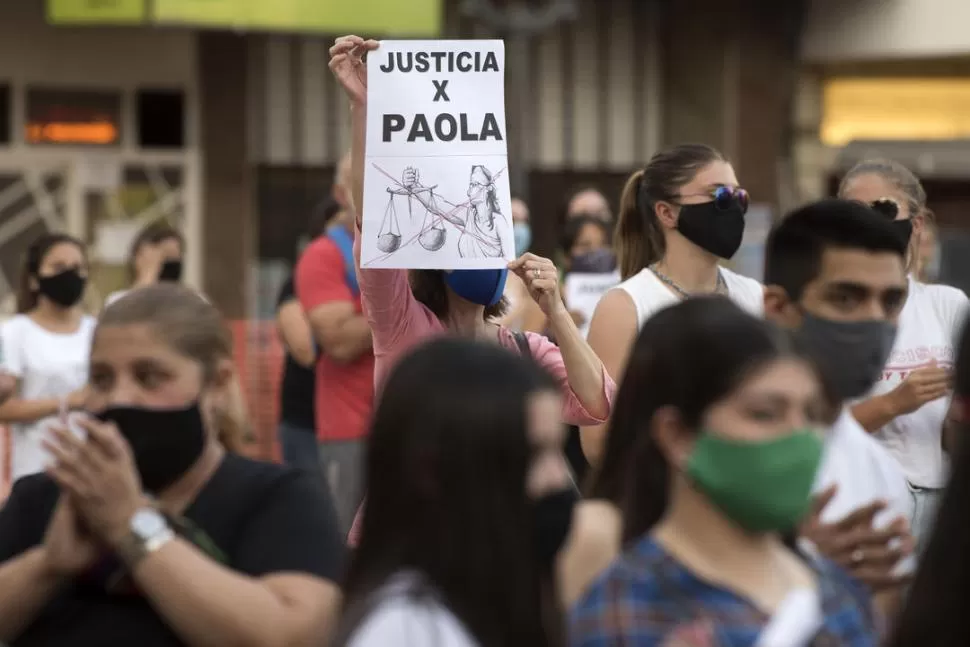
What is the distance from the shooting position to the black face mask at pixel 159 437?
3.50 meters

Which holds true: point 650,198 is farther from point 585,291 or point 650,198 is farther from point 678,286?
point 585,291

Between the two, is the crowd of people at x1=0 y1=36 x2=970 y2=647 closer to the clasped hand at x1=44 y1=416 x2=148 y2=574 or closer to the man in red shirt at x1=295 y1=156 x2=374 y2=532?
the clasped hand at x1=44 y1=416 x2=148 y2=574

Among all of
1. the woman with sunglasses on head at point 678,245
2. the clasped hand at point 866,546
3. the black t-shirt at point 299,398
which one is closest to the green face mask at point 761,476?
the clasped hand at point 866,546

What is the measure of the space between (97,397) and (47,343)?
4.99 meters

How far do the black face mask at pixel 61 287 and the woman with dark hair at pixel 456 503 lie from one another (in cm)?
592

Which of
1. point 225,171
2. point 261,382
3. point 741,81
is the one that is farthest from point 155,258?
point 741,81

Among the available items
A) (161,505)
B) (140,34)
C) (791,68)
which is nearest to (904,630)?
(161,505)

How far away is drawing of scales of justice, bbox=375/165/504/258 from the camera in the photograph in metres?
5.03

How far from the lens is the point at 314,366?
27.4 feet

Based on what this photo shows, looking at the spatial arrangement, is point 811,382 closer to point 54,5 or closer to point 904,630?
point 904,630

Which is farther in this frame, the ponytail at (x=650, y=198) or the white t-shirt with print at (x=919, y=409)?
the ponytail at (x=650, y=198)

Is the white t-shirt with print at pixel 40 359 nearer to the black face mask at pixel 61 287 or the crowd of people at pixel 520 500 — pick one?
the black face mask at pixel 61 287

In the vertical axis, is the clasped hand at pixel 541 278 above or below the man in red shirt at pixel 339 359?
above

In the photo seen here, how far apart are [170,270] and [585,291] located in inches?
101
